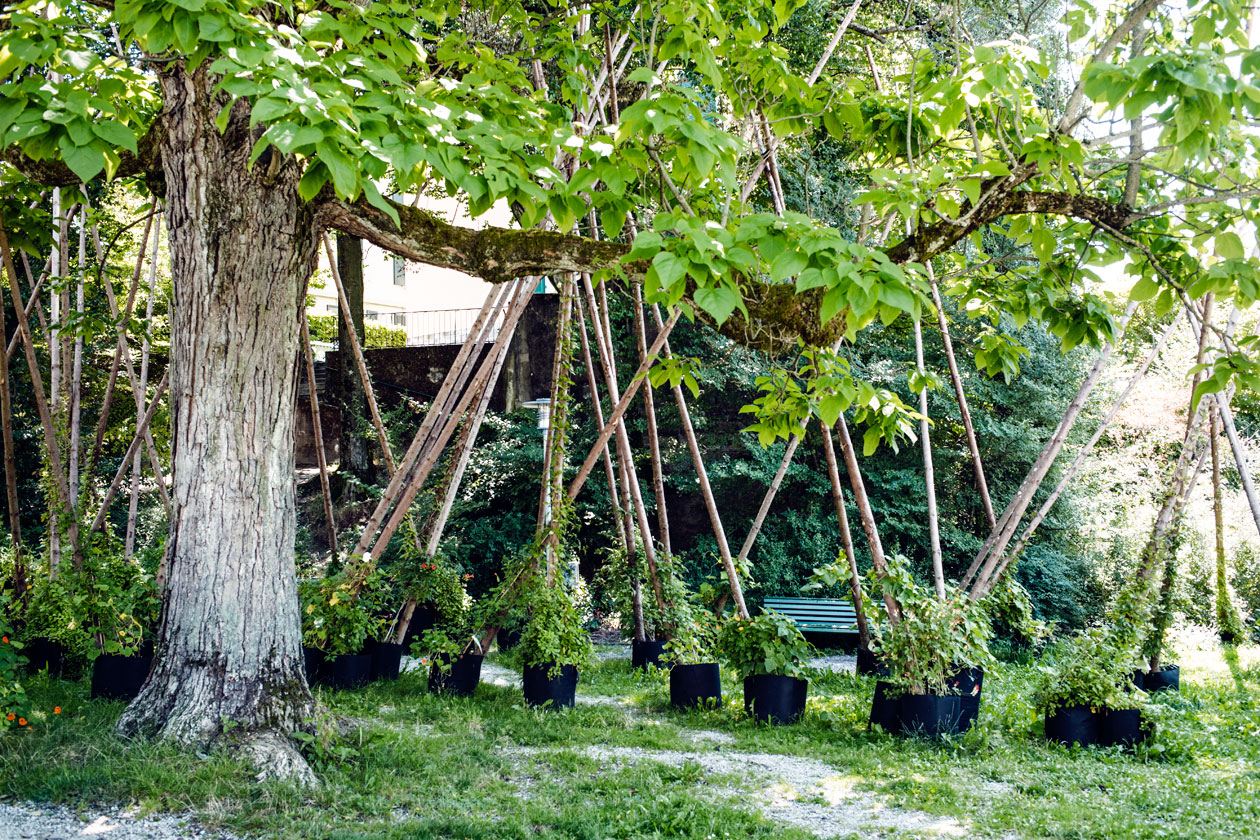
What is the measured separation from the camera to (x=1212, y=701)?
15.6 feet

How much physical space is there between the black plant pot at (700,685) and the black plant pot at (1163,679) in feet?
8.09

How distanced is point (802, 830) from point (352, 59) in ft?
8.14

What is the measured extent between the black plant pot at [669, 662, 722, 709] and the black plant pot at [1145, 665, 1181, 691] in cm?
247

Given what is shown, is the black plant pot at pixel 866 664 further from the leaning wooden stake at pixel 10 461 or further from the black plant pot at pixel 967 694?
the leaning wooden stake at pixel 10 461

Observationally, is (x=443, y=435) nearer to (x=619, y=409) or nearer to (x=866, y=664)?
(x=619, y=409)

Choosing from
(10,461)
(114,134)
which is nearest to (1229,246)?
(114,134)

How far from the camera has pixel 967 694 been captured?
379 cm

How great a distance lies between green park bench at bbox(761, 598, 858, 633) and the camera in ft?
A: 22.1

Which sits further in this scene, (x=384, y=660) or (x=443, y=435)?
(x=384, y=660)

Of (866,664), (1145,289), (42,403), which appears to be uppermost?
(1145,289)

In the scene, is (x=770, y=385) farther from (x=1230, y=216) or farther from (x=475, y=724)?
(x=475, y=724)

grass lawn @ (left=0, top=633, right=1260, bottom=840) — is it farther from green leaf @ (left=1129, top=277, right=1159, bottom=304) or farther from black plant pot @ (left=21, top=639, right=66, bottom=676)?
green leaf @ (left=1129, top=277, right=1159, bottom=304)

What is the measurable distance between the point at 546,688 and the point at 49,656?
252 cm

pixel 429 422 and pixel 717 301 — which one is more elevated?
pixel 717 301
